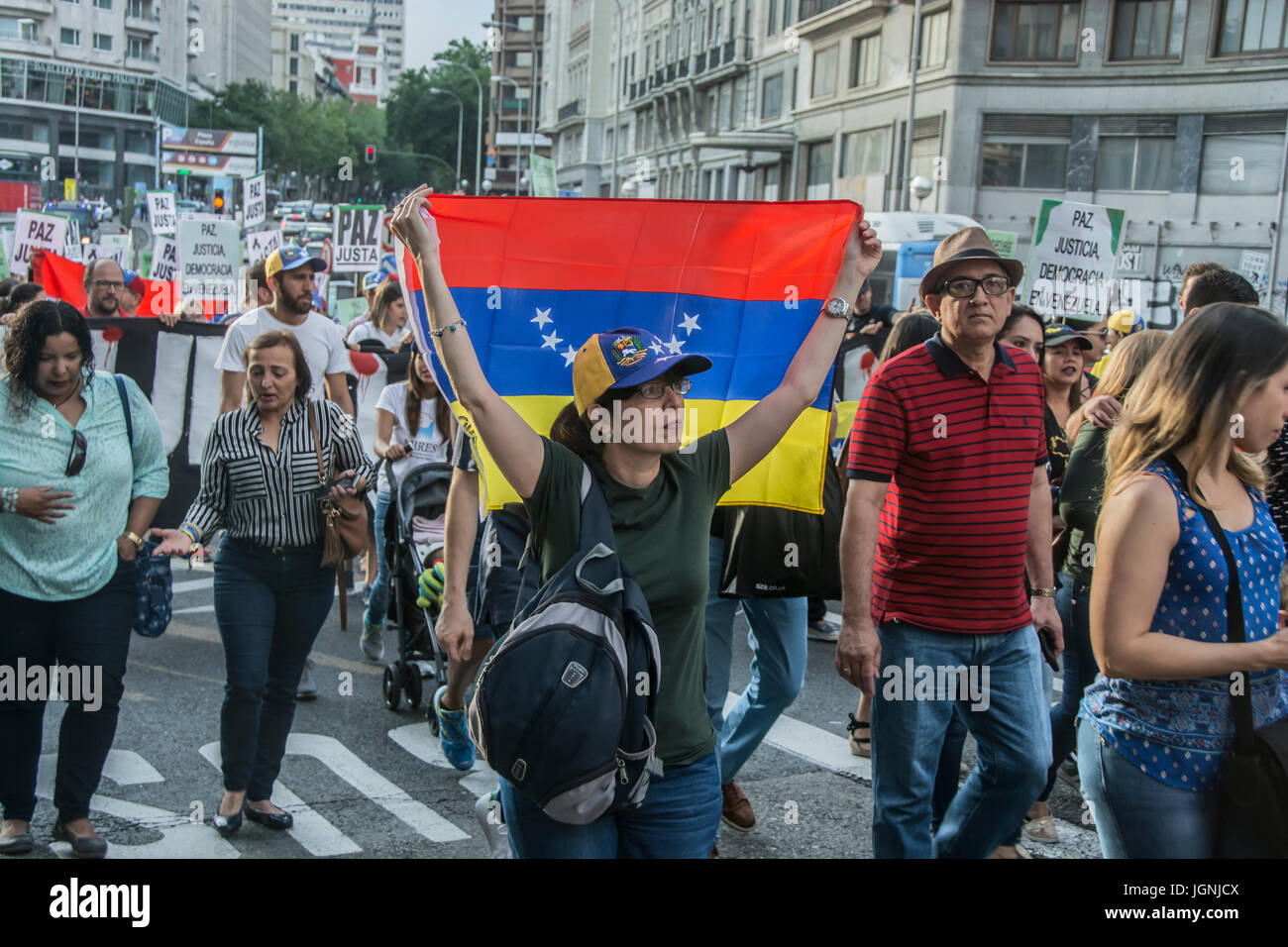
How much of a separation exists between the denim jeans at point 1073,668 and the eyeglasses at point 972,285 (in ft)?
4.77

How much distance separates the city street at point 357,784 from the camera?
493cm

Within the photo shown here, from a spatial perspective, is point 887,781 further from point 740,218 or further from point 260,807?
point 260,807

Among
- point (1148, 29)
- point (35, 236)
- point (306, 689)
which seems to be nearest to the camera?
point (306, 689)

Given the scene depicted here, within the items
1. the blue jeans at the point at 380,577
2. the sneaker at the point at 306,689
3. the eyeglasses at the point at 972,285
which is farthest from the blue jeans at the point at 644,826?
the blue jeans at the point at 380,577

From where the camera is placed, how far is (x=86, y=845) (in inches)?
185

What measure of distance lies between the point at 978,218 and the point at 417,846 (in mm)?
35955

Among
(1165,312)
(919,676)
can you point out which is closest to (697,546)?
(919,676)

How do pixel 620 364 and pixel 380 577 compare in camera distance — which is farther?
pixel 380 577

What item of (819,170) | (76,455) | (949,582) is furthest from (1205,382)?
(819,170)

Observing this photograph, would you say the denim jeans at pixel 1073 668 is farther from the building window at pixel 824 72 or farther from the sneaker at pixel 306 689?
the building window at pixel 824 72

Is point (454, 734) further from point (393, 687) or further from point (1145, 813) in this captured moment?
point (1145, 813)

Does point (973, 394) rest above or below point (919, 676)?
above

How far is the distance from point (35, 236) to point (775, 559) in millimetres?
13184
